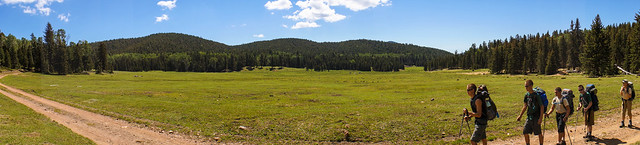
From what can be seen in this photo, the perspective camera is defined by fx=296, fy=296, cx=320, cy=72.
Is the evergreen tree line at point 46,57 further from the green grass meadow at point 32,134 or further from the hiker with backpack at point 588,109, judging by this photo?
the hiker with backpack at point 588,109

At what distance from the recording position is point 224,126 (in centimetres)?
1805

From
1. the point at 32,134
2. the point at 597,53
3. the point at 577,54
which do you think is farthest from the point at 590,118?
the point at 577,54

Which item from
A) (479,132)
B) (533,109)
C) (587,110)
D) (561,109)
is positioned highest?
(533,109)

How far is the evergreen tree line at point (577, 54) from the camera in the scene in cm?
6175

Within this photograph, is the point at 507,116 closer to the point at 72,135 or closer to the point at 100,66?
the point at 72,135

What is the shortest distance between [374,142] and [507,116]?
1001 cm

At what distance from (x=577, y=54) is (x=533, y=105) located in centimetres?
12987

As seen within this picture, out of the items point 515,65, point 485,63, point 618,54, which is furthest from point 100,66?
point 485,63

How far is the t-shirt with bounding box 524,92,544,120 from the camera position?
33.5 ft

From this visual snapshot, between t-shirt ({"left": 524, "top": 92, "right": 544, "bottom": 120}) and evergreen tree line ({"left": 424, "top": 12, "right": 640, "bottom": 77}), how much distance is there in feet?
227

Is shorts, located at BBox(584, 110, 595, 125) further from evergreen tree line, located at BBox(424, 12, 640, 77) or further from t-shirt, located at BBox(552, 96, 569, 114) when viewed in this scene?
evergreen tree line, located at BBox(424, 12, 640, 77)

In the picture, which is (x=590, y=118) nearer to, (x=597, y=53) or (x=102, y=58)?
(x=597, y=53)

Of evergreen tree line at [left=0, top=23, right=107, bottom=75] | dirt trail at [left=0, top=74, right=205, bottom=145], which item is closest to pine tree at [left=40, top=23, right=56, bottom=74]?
evergreen tree line at [left=0, top=23, right=107, bottom=75]

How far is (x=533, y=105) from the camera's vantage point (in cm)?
1027
